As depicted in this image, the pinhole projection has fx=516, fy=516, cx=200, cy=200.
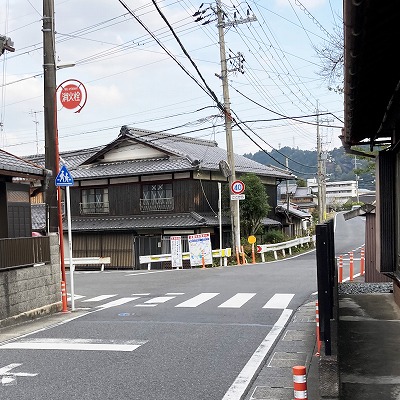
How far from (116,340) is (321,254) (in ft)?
15.6

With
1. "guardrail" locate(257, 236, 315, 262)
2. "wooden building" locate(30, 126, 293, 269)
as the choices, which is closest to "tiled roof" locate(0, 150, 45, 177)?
"wooden building" locate(30, 126, 293, 269)

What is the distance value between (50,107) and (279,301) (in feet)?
27.0

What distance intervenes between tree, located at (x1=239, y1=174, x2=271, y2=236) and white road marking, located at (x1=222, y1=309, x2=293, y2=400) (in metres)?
20.4

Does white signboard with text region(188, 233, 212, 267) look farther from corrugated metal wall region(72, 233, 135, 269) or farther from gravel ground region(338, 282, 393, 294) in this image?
gravel ground region(338, 282, 393, 294)

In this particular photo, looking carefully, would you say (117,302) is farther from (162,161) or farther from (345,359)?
(162,161)

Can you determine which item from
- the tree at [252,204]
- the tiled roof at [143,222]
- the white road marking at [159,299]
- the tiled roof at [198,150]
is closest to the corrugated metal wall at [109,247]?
the tiled roof at [143,222]

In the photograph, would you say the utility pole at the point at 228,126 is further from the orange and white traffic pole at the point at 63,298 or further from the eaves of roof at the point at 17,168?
the eaves of roof at the point at 17,168

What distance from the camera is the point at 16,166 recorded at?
40.8 ft

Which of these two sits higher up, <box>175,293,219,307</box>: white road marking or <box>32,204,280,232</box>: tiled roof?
<box>32,204,280,232</box>: tiled roof

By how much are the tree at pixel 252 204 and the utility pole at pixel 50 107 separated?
1792 centimetres

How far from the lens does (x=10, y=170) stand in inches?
479

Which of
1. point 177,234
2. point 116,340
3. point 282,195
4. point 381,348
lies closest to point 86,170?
point 177,234

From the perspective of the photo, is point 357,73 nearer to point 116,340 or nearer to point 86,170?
point 116,340

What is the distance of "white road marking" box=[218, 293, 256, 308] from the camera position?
13.4 meters
